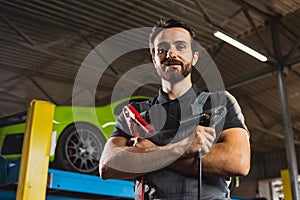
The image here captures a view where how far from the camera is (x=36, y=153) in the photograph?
96.7 inches

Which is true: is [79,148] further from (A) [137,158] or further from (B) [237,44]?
(B) [237,44]

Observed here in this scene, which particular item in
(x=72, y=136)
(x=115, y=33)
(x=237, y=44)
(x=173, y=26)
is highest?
(x=115, y=33)

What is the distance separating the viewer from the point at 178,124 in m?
1.25

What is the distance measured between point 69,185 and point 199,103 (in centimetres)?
193

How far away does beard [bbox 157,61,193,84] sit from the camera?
1261 millimetres

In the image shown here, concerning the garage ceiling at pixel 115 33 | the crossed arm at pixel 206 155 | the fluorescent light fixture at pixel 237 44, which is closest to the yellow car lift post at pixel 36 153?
the crossed arm at pixel 206 155

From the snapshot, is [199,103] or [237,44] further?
[237,44]

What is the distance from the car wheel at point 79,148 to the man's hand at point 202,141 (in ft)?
7.61

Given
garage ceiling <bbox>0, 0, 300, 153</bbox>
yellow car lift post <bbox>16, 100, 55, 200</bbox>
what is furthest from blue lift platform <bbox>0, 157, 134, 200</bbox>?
garage ceiling <bbox>0, 0, 300, 153</bbox>

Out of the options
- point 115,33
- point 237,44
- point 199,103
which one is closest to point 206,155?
point 199,103

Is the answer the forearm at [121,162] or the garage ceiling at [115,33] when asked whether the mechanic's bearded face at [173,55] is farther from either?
the garage ceiling at [115,33]

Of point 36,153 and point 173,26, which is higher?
point 173,26

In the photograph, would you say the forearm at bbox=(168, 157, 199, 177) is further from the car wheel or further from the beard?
the car wheel

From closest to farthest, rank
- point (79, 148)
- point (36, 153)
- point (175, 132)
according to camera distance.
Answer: point (175, 132), point (36, 153), point (79, 148)
